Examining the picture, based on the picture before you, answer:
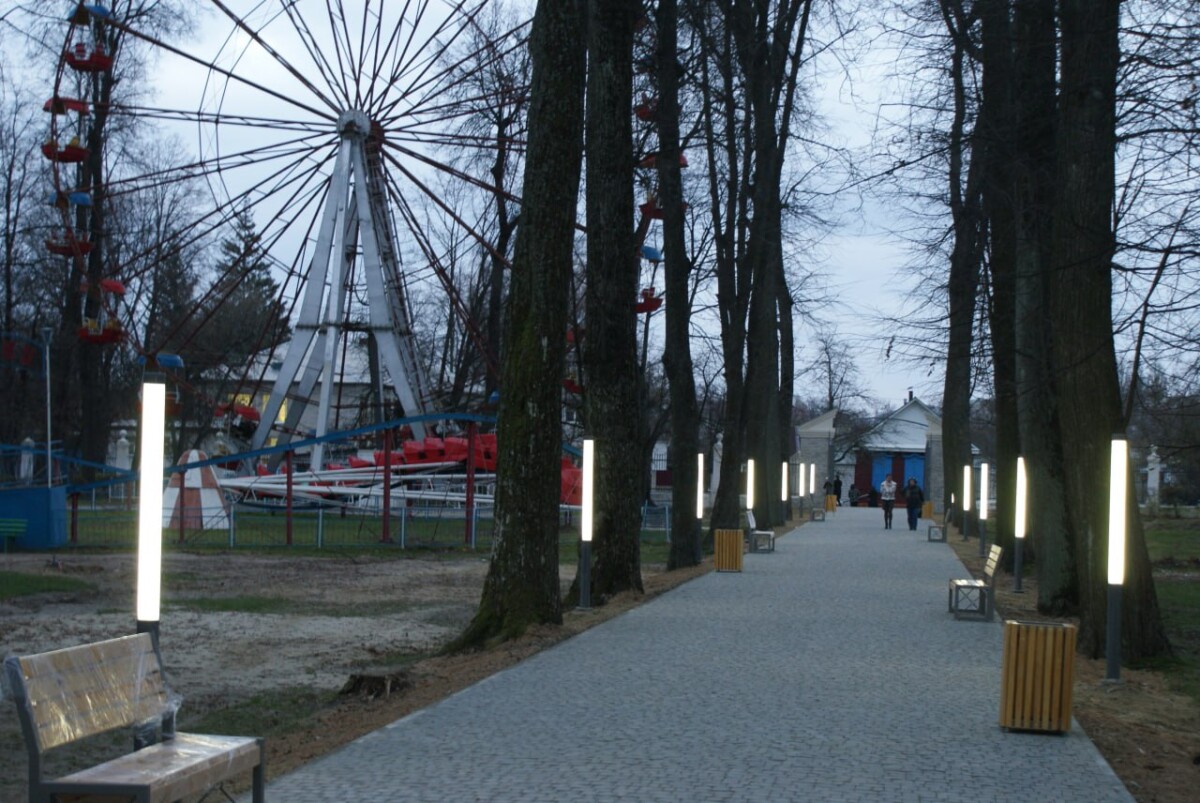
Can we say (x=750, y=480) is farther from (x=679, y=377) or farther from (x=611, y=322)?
(x=611, y=322)

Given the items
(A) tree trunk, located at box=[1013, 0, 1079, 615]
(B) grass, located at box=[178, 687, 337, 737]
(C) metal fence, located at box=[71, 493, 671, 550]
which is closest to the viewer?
(B) grass, located at box=[178, 687, 337, 737]

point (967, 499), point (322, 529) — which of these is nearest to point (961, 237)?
point (967, 499)

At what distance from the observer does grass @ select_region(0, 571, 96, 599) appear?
23047 millimetres

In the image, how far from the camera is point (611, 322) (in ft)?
69.2

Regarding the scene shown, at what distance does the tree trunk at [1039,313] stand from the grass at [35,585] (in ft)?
47.7

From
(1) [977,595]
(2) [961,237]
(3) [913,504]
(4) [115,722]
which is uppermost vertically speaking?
Answer: (2) [961,237]

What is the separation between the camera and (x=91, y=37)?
3972 centimetres

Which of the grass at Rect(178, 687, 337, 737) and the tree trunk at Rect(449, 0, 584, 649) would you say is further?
the tree trunk at Rect(449, 0, 584, 649)

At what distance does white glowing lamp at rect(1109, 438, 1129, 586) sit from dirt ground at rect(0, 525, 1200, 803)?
1070 millimetres

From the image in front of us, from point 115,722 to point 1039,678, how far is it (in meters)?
6.55

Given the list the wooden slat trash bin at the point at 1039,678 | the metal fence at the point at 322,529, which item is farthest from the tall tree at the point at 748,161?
the wooden slat trash bin at the point at 1039,678

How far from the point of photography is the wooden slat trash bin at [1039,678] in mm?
10805

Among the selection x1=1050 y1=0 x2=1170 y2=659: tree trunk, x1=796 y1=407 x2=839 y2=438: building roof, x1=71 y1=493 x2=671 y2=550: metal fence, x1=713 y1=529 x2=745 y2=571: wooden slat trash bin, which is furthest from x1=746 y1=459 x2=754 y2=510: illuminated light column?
x1=796 y1=407 x2=839 y2=438: building roof

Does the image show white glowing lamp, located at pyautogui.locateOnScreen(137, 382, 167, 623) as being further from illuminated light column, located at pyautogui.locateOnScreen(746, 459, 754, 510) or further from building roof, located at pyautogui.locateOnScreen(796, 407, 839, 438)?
building roof, located at pyautogui.locateOnScreen(796, 407, 839, 438)
